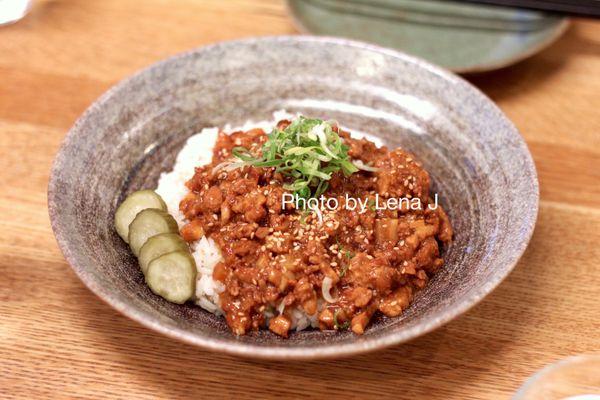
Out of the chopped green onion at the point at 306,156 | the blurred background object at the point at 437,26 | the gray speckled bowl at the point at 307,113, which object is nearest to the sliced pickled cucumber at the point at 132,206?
the gray speckled bowl at the point at 307,113

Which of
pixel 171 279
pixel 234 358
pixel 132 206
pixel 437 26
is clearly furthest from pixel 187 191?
pixel 437 26

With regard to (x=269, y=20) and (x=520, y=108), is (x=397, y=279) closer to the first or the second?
(x=520, y=108)

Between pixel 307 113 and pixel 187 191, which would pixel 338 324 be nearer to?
pixel 187 191

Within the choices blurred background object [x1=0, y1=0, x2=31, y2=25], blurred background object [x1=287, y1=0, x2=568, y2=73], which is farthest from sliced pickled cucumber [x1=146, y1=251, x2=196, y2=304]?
blurred background object [x1=0, y1=0, x2=31, y2=25]

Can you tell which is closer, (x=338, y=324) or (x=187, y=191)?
(x=338, y=324)

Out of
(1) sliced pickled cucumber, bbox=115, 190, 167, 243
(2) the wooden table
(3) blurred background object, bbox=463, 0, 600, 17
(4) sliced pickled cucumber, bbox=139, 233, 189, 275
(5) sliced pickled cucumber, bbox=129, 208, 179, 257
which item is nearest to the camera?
(2) the wooden table

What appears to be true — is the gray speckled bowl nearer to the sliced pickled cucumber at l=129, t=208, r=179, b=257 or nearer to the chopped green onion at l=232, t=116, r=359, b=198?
the sliced pickled cucumber at l=129, t=208, r=179, b=257
